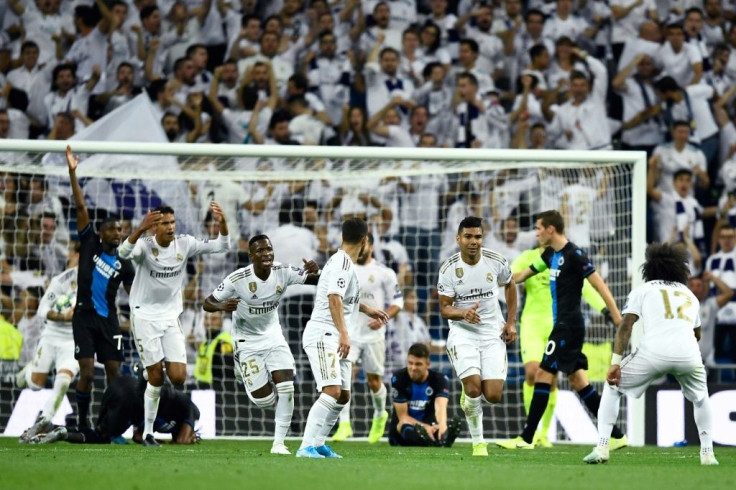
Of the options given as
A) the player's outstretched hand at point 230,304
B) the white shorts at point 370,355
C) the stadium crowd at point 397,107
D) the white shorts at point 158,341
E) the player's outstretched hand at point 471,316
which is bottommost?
the white shorts at point 370,355

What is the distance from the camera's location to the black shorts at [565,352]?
41.1 feet

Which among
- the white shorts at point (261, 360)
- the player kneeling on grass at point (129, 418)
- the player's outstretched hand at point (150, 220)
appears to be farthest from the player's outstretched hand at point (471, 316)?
the player kneeling on grass at point (129, 418)

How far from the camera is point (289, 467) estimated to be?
361 inches

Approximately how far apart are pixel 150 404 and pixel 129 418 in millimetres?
740

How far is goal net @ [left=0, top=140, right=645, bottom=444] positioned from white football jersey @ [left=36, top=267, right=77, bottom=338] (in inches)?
48.4

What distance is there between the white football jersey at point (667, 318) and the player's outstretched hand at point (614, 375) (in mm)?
261

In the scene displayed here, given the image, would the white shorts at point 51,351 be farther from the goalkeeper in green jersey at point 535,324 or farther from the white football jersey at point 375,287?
the goalkeeper in green jersey at point 535,324

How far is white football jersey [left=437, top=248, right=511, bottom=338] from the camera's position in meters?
11.7

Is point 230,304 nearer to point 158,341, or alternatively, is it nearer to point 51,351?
point 158,341

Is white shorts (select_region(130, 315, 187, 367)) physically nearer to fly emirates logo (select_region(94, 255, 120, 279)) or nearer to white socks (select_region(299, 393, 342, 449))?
fly emirates logo (select_region(94, 255, 120, 279))

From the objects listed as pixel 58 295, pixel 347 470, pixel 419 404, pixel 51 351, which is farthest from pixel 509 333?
pixel 51 351

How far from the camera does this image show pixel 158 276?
13.0m

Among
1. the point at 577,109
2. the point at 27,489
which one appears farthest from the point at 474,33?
the point at 27,489

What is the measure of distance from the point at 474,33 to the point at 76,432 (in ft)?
31.5
